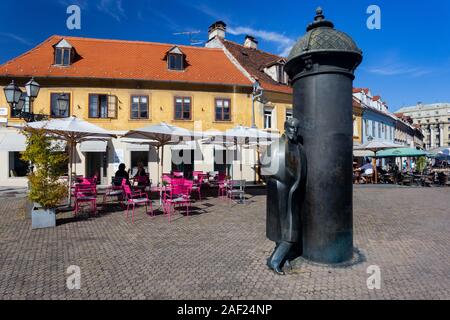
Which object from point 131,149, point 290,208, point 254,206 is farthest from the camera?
point 131,149

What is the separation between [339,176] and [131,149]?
17.5 m

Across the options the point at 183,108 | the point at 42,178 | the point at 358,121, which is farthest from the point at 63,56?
the point at 358,121

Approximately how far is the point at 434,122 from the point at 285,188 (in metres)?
138

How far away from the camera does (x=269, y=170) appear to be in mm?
4461

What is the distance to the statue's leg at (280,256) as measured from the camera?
439cm

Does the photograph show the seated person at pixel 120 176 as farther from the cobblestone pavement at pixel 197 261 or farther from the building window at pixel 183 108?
the building window at pixel 183 108

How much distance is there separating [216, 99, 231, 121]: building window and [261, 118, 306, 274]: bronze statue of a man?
670 inches

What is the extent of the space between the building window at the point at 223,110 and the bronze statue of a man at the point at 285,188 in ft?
55.8

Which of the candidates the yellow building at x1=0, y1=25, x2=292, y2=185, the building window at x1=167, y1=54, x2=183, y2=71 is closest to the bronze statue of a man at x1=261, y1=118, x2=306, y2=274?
the yellow building at x1=0, y1=25, x2=292, y2=185

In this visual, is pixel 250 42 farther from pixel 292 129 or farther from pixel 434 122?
pixel 434 122

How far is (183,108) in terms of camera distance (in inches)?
816

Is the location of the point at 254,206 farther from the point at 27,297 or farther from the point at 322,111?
the point at 27,297

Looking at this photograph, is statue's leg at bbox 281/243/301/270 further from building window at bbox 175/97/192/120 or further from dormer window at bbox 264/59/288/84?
dormer window at bbox 264/59/288/84
